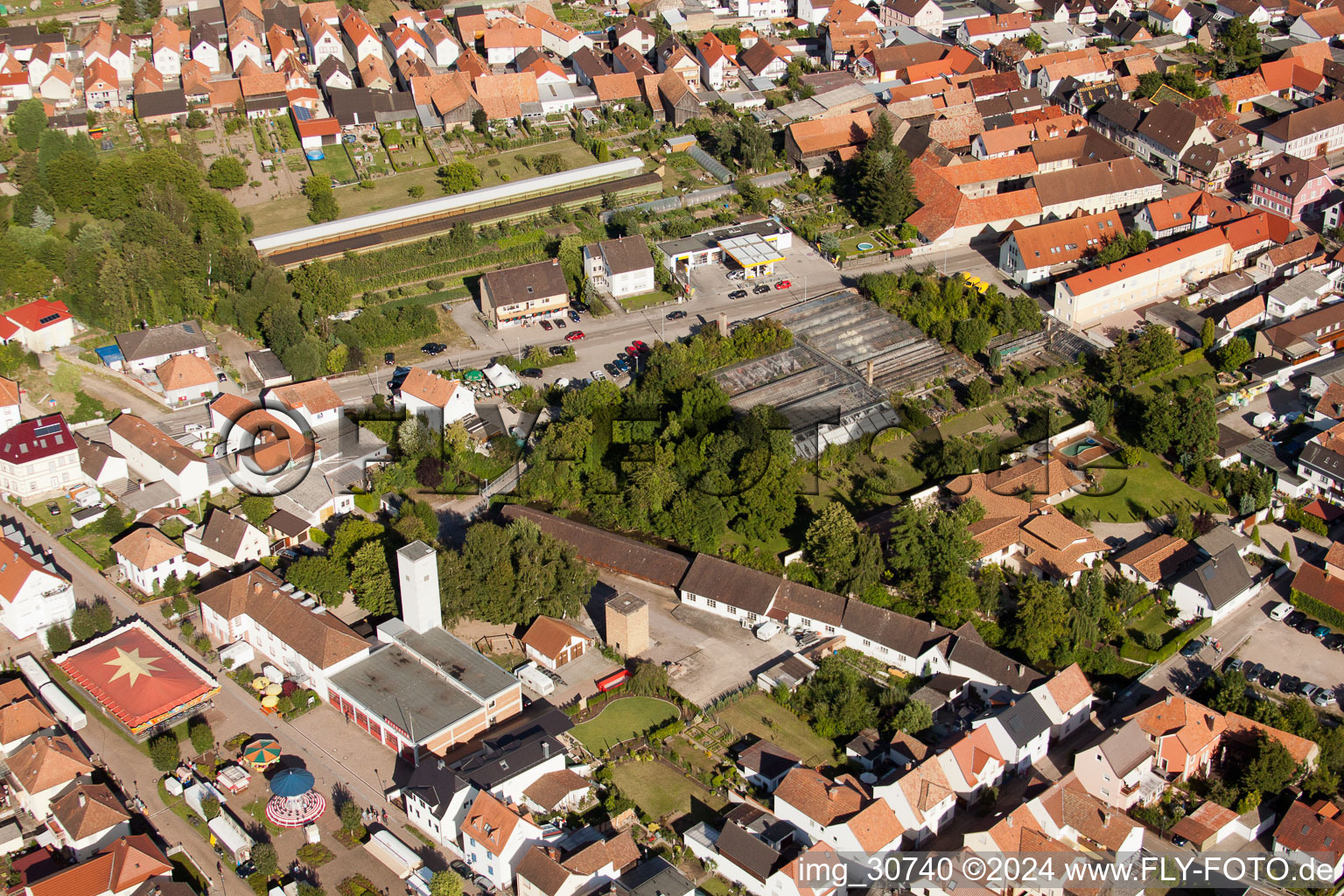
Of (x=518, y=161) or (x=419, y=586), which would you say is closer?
(x=419, y=586)

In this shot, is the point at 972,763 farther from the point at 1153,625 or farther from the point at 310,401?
the point at 310,401

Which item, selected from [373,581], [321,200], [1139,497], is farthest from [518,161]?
[1139,497]

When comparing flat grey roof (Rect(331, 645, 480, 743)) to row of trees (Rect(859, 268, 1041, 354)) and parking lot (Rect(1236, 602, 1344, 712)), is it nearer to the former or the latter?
parking lot (Rect(1236, 602, 1344, 712))

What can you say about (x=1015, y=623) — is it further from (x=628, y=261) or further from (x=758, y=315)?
(x=628, y=261)

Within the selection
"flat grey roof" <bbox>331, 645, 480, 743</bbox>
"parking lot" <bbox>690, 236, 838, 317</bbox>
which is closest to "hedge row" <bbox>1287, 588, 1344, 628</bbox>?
"parking lot" <bbox>690, 236, 838, 317</bbox>

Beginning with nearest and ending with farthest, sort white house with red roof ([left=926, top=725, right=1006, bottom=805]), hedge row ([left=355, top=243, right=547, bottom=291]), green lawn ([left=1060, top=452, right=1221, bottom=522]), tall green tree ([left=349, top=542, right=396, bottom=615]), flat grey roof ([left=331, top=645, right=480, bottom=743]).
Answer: white house with red roof ([left=926, top=725, right=1006, bottom=805]), flat grey roof ([left=331, top=645, right=480, bottom=743]), tall green tree ([left=349, top=542, right=396, bottom=615]), green lawn ([left=1060, top=452, right=1221, bottom=522]), hedge row ([left=355, top=243, right=547, bottom=291])

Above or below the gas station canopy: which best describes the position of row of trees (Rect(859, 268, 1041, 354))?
below

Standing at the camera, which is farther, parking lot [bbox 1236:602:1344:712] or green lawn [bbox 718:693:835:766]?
parking lot [bbox 1236:602:1344:712]
